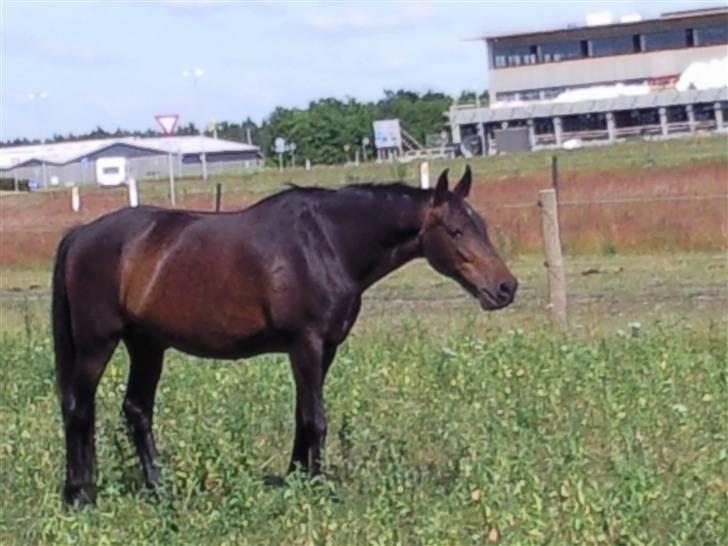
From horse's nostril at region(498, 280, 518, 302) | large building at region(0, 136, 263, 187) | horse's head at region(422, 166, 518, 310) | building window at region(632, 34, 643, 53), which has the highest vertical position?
building window at region(632, 34, 643, 53)

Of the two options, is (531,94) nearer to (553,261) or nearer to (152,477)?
→ (553,261)

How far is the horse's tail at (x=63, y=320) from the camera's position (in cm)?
885

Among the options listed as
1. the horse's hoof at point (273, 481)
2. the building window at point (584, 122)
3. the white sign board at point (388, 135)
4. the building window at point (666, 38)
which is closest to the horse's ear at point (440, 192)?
the horse's hoof at point (273, 481)

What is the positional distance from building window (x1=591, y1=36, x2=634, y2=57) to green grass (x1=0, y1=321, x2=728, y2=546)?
226 ft

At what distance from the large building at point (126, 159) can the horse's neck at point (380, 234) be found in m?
66.0

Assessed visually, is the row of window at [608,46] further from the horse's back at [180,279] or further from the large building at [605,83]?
the horse's back at [180,279]

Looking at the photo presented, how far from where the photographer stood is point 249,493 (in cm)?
776

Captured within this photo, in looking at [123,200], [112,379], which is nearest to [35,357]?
[112,379]

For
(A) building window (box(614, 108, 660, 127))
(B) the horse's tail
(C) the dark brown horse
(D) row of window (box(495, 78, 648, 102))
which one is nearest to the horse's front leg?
(C) the dark brown horse

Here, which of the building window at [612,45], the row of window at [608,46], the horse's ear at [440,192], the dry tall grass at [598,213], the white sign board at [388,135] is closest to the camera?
the horse's ear at [440,192]

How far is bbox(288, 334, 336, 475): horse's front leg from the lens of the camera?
829 centimetres

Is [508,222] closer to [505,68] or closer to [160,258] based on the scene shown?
[160,258]

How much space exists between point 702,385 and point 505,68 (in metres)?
74.6

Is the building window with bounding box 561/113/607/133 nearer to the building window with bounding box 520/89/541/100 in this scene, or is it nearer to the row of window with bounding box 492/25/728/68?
the row of window with bounding box 492/25/728/68
